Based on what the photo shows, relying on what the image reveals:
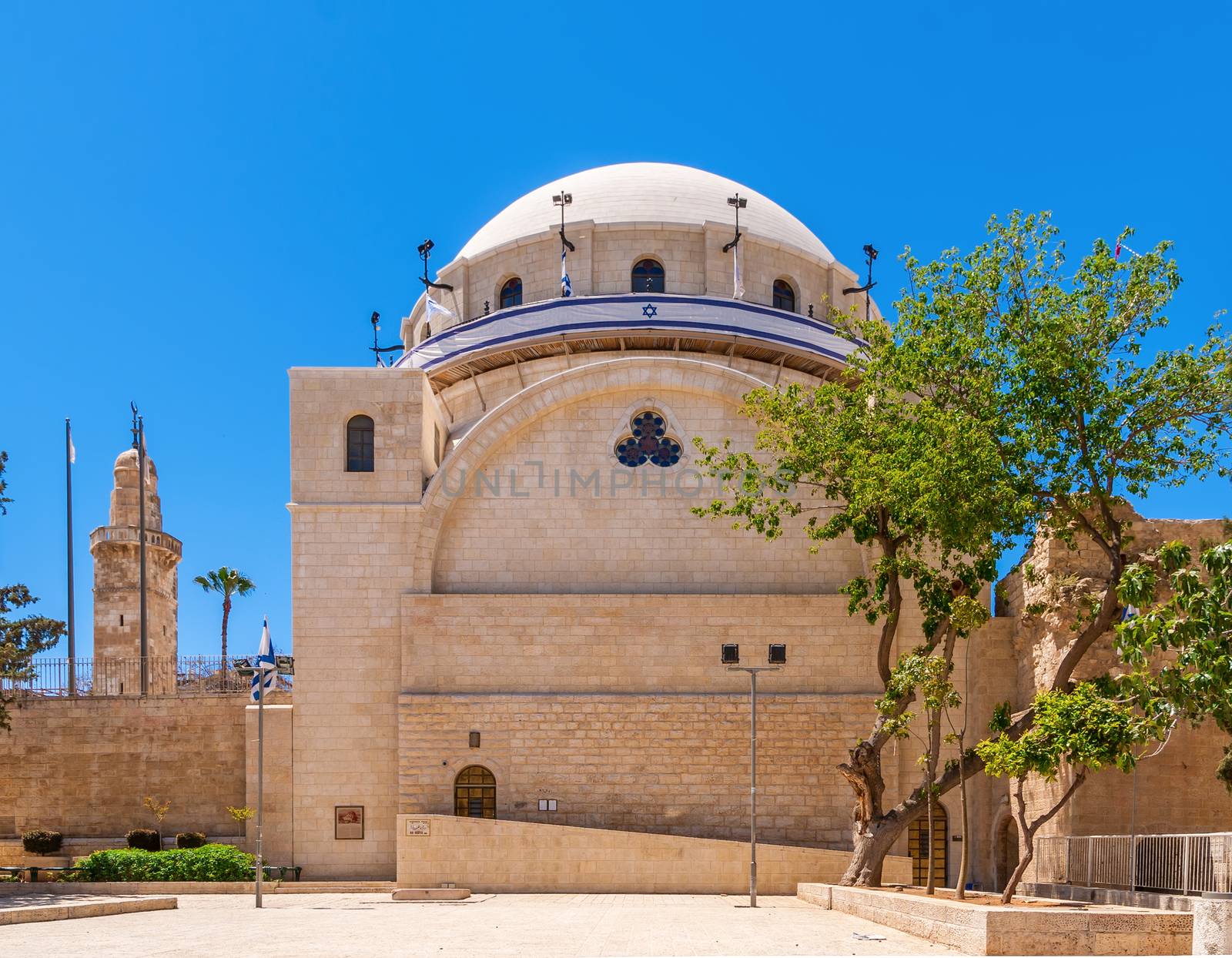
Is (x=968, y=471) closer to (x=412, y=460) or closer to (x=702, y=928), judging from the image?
(x=702, y=928)

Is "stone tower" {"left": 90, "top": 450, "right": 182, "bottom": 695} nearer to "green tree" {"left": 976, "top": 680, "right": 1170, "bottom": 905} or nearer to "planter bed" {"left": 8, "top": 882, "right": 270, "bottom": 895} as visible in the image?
"planter bed" {"left": 8, "top": 882, "right": 270, "bottom": 895}

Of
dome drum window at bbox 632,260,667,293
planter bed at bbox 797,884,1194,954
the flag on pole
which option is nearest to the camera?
planter bed at bbox 797,884,1194,954

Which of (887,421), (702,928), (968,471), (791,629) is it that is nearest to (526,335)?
(791,629)

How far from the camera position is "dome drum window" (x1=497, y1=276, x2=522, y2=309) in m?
31.6

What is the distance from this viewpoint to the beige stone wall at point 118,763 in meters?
27.0

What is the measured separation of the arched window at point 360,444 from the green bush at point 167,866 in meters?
7.40

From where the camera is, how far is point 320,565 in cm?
2539

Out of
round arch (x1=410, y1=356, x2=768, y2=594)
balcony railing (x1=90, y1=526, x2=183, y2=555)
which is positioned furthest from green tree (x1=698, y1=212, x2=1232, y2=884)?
balcony railing (x1=90, y1=526, x2=183, y2=555)

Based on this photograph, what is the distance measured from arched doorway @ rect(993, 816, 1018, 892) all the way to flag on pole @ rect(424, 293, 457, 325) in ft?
54.7

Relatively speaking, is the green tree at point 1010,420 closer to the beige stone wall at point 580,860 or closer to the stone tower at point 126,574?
the beige stone wall at point 580,860

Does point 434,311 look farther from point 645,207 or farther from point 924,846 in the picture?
point 924,846

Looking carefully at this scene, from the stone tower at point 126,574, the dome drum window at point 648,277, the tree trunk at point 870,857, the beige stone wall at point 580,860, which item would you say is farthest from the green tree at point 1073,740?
the stone tower at point 126,574

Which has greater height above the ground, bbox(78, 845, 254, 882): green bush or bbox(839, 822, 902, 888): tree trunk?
bbox(839, 822, 902, 888): tree trunk

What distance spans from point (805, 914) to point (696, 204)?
18314 millimetres
